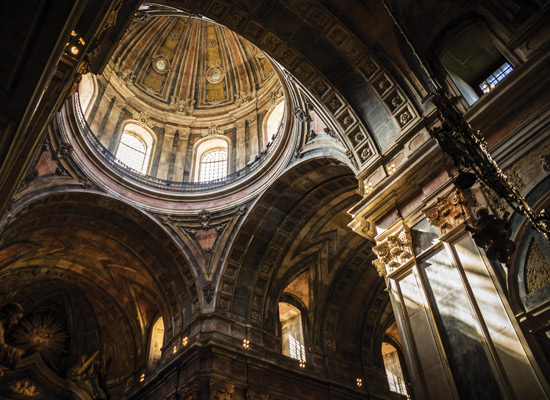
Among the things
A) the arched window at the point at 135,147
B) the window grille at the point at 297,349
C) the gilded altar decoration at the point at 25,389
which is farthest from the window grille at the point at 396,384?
the gilded altar decoration at the point at 25,389

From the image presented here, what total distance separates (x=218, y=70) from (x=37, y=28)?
18115 mm

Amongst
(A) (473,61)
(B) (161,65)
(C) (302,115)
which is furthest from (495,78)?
(B) (161,65)

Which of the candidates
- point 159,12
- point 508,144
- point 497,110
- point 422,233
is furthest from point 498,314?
point 159,12

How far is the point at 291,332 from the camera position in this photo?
1805 cm

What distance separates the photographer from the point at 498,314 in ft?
22.2

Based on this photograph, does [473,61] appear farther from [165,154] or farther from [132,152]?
[132,152]

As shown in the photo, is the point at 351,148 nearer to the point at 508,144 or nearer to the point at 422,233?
the point at 422,233

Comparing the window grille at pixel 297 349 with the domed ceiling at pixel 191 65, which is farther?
the domed ceiling at pixel 191 65

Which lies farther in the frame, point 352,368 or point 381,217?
point 352,368

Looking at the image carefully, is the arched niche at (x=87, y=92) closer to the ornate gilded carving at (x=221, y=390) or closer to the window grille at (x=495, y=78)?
the ornate gilded carving at (x=221, y=390)

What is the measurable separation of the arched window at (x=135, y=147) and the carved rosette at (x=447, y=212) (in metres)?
13.1

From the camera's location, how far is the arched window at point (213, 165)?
1919 centimetres

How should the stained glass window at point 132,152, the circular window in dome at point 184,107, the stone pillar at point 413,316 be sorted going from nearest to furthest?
the stone pillar at point 413,316, the circular window in dome at point 184,107, the stained glass window at point 132,152

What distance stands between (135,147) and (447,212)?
575 inches
